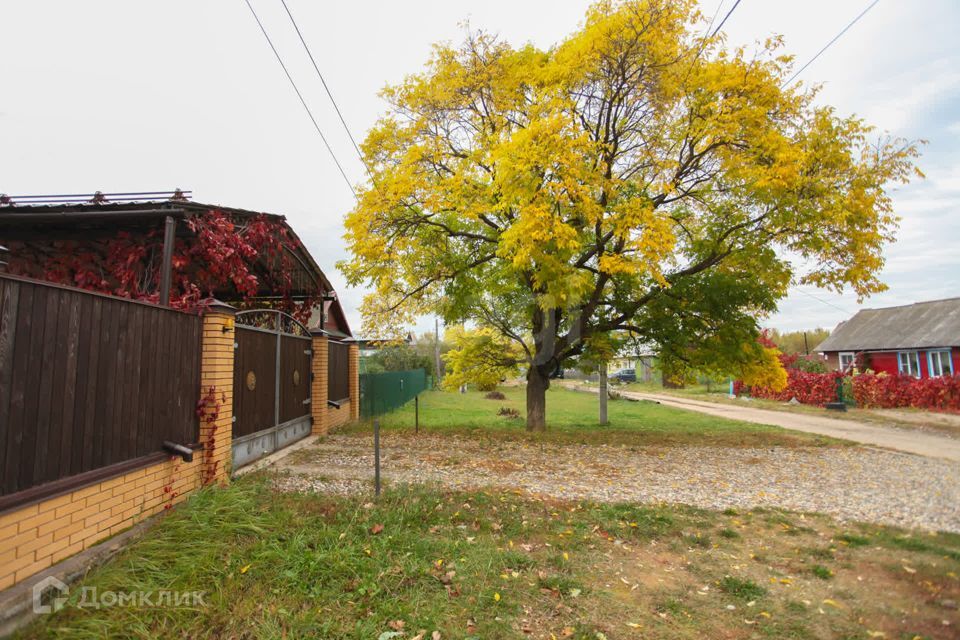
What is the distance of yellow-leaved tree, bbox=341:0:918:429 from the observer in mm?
7348

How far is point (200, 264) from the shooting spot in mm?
6520

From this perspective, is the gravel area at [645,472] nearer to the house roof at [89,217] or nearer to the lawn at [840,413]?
the lawn at [840,413]

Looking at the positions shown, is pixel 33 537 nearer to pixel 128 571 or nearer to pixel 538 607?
pixel 128 571

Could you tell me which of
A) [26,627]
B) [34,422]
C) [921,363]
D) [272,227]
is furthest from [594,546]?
[921,363]

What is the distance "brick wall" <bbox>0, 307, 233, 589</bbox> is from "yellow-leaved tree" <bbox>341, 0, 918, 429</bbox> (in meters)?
4.24

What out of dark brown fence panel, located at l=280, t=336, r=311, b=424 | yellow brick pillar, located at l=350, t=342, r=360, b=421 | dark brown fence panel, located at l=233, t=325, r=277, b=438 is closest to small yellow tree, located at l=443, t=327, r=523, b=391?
yellow brick pillar, located at l=350, t=342, r=360, b=421

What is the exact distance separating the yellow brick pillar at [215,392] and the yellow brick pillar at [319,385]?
4106 mm

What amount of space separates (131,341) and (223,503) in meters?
1.68

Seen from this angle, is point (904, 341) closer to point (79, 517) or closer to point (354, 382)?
point (354, 382)

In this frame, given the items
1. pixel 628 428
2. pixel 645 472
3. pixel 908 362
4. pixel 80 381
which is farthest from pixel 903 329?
pixel 80 381

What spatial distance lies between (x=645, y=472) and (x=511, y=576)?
14.1 feet

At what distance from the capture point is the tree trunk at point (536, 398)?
1109 cm

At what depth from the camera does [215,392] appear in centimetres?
506

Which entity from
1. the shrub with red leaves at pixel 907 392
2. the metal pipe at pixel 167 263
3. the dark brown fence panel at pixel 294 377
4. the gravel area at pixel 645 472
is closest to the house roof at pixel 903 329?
the shrub with red leaves at pixel 907 392
